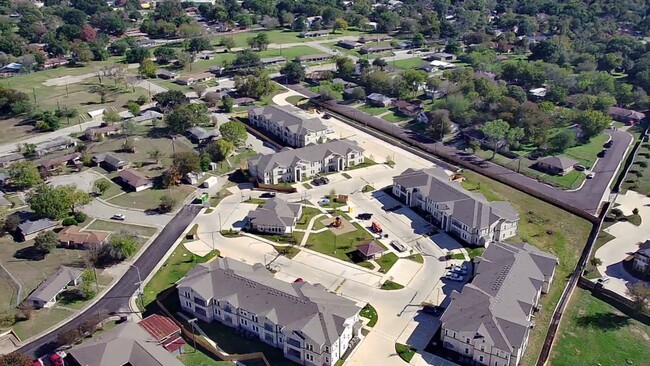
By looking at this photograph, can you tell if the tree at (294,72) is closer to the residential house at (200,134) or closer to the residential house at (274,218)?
the residential house at (200,134)

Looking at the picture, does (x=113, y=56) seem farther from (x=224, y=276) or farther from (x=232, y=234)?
(x=224, y=276)

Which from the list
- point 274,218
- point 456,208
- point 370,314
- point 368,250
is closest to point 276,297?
point 370,314

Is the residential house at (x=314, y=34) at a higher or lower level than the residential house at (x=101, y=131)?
higher

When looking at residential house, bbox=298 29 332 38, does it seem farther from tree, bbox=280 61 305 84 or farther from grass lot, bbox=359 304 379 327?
grass lot, bbox=359 304 379 327

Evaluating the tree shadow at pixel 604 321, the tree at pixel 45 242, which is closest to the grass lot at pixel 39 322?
the tree at pixel 45 242

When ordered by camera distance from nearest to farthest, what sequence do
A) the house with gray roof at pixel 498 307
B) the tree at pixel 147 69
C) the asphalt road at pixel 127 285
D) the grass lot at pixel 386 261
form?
the house with gray roof at pixel 498 307 → the asphalt road at pixel 127 285 → the grass lot at pixel 386 261 → the tree at pixel 147 69

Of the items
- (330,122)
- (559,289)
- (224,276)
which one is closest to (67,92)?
(330,122)

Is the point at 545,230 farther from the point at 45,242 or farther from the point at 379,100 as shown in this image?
the point at 45,242
